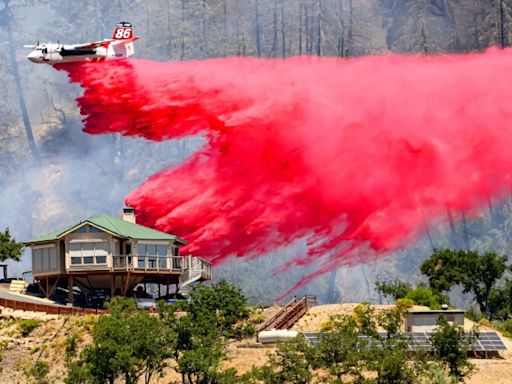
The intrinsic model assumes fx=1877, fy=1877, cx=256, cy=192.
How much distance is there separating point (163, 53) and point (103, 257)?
3049 inches

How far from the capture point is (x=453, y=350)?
92.7 m

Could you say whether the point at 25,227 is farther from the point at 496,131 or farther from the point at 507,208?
the point at 496,131

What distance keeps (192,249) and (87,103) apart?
11.1m

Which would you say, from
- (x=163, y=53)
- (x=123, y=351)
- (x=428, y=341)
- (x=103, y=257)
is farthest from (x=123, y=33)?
(x=163, y=53)

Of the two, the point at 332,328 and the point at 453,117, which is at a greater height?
the point at 453,117

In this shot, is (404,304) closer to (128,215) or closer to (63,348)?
(63,348)

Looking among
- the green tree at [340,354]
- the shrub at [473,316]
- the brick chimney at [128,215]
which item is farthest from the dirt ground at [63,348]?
the brick chimney at [128,215]

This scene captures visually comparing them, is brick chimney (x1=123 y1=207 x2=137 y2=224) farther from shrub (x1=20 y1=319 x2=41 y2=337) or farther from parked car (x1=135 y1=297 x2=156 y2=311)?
shrub (x1=20 y1=319 x2=41 y2=337)

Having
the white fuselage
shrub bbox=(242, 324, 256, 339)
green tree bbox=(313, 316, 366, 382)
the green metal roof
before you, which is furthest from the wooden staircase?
the white fuselage

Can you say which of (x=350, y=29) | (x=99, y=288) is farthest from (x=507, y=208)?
(x=99, y=288)

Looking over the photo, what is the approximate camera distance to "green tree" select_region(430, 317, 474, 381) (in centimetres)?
9181

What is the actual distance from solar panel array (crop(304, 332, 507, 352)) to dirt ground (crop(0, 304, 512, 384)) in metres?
0.66

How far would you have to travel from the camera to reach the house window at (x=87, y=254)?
107000 millimetres

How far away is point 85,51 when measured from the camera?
393 ft
